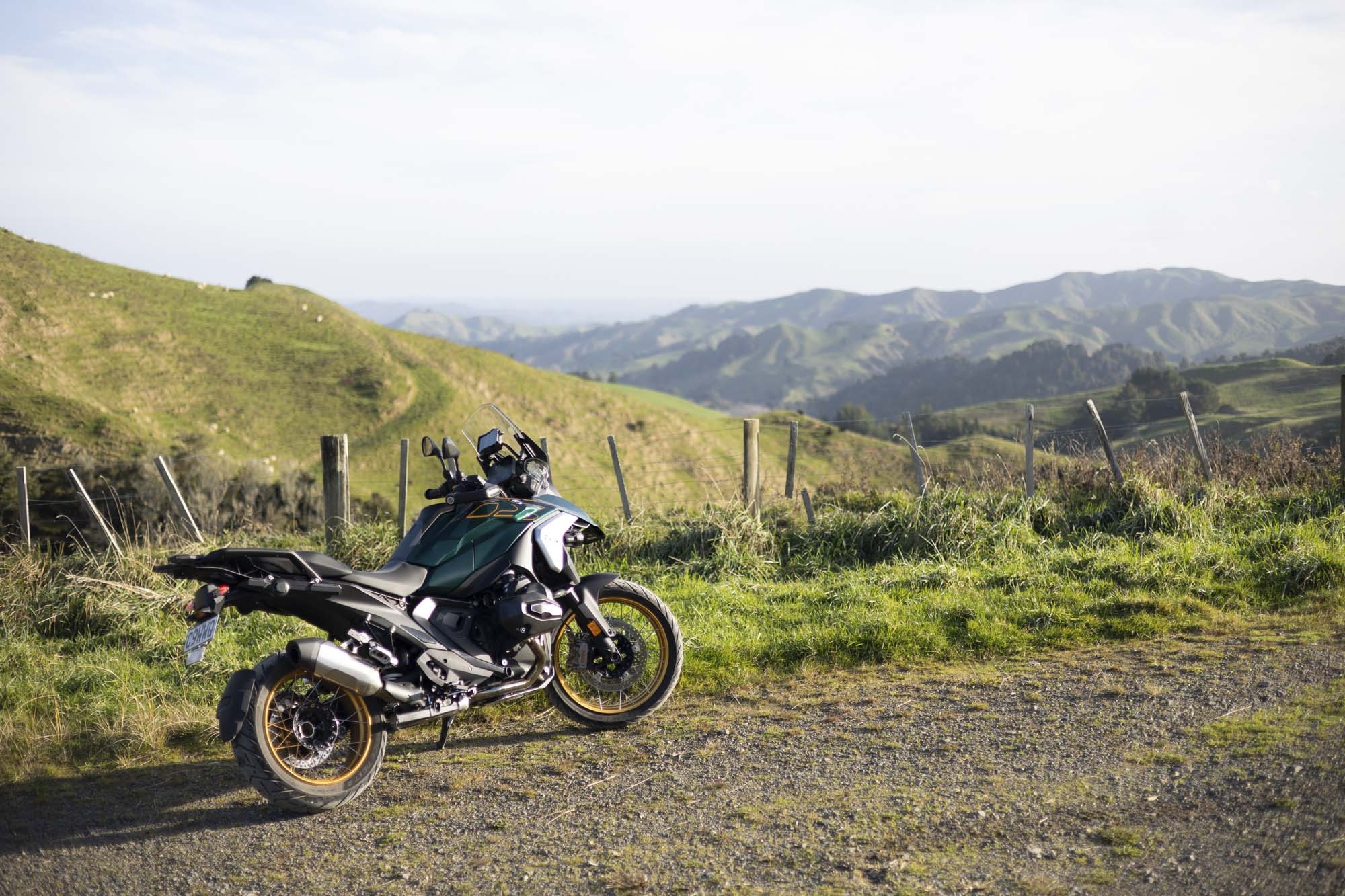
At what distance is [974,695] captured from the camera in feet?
18.9

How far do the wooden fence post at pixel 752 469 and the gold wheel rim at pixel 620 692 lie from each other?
4683 millimetres

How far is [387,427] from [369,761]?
48489mm

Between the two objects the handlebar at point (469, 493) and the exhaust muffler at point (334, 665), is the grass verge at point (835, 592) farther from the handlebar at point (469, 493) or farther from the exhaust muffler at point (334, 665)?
the handlebar at point (469, 493)

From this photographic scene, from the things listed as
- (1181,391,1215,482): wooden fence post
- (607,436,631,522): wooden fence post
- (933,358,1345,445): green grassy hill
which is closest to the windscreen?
Result: (607,436,631,522): wooden fence post

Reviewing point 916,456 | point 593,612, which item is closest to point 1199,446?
point 916,456

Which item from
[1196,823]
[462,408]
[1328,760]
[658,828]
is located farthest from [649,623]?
[462,408]

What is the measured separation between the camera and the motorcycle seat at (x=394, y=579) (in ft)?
15.4

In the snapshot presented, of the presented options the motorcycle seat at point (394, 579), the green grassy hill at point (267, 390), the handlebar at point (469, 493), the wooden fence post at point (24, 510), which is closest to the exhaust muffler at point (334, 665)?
the motorcycle seat at point (394, 579)

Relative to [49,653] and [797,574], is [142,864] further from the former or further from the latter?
[797,574]

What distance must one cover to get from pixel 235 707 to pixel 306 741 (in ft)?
1.25

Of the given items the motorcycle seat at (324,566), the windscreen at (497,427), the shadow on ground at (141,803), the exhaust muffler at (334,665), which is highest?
the windscreen at (497,427)

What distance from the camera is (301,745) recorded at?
178 inches

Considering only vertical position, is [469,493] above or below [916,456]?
above

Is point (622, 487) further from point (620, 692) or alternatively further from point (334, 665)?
point (334, 665)
